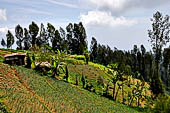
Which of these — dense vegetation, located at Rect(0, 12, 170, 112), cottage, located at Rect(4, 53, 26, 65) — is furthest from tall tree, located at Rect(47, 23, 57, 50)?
cottage, located at Rect(4, 53, 26, 65)

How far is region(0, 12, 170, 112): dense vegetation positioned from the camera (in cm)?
2271

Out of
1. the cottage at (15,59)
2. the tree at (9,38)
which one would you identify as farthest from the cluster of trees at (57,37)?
the cottage at (15,59)

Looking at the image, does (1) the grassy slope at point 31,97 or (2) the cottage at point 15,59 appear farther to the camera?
(2) the cottage at point 15,59

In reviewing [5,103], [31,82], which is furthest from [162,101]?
[5,103]

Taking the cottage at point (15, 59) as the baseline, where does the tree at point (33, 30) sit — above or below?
above

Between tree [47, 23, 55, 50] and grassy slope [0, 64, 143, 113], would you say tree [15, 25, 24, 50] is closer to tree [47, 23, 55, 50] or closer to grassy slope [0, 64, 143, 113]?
tree [47, 23, 55, 50]

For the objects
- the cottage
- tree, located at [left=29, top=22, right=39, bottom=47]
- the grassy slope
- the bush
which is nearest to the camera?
the grassy slope

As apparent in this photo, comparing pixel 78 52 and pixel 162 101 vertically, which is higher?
pixel 78 52

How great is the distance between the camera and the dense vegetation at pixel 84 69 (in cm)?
2271

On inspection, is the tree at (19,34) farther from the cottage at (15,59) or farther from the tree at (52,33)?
the cottage at (15,59)

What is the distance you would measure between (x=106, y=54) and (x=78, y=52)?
75.0 ft

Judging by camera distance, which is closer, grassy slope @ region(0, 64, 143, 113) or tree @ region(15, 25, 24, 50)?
grassy slope @ region(0, 64, 143, 113)

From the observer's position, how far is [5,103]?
13.3 meters

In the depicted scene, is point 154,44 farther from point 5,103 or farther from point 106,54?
point 106,54
